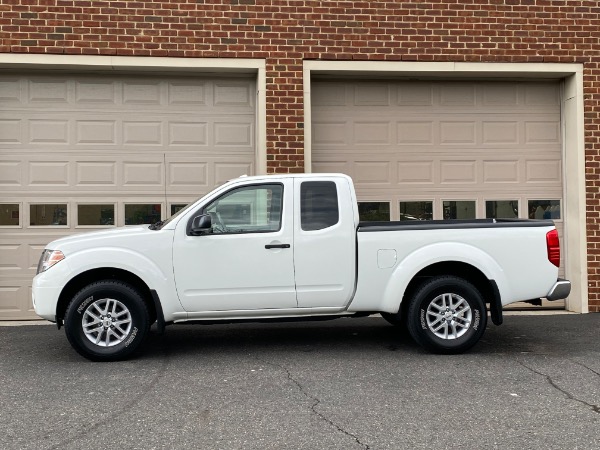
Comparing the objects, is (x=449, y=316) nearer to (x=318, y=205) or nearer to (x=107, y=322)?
(x=318, y=205)

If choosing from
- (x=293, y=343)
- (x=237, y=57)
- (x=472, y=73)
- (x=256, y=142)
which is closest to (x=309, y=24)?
(x=237, y=57)

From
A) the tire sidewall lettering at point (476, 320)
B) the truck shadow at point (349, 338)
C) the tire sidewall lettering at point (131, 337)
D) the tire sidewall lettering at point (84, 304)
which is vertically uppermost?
the tire sidewall lettering at point (84, 304)

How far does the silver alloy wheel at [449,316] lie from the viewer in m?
6.72

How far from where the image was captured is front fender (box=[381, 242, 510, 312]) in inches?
264

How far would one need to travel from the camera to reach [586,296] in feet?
32.4

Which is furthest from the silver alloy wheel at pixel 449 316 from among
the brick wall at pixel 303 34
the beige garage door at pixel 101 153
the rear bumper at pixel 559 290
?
the beige garage door at pixel 101 153

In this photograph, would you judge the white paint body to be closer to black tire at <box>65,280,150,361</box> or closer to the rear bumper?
the rear bumper

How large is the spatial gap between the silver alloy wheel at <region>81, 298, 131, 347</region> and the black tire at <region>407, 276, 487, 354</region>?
2899 millimetres

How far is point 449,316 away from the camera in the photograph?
22.1 ft

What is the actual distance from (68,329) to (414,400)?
344 cm

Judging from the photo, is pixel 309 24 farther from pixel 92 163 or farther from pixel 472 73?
pixel 92 163

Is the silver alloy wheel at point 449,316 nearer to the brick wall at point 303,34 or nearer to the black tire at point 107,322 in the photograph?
the black tire at point 107,322

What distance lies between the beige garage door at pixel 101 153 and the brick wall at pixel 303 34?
0.58 m

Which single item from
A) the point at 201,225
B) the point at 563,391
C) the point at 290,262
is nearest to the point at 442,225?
the point at 290,262
